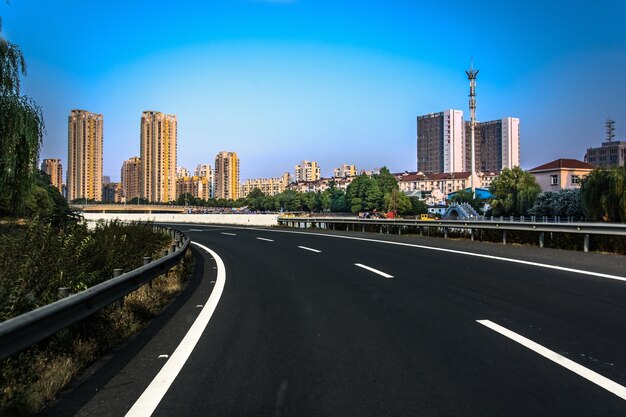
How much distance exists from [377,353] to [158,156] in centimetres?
18211

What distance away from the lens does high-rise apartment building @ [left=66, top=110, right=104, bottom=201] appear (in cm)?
13338

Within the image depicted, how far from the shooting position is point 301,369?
466 centimetres

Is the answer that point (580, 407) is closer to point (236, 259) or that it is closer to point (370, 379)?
point (370, 379)

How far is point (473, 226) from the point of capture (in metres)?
23.1

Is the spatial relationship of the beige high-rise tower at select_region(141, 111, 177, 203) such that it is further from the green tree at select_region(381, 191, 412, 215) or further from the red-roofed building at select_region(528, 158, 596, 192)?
the red-roofed building at select_region(528, 158, 596, 192)

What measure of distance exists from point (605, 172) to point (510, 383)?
49.1 meters

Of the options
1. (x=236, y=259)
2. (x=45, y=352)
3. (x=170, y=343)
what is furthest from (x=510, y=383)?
(x=236, y=259)

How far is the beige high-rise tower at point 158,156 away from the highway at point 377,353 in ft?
562

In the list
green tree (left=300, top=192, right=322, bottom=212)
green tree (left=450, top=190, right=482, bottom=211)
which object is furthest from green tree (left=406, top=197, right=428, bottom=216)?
green tree (left=300, top=192, right=322, bottom=212)

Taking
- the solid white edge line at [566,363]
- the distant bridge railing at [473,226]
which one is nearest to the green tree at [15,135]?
the solid white edge line at [566,363]

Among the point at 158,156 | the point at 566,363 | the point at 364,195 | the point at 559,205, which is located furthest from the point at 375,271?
the point at 158,156

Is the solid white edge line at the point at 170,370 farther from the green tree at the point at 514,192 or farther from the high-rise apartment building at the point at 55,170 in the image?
the high-rise apartment building at the point at 55,170

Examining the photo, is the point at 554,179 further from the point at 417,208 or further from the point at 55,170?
the point at 55,170

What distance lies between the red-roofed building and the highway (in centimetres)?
8909
